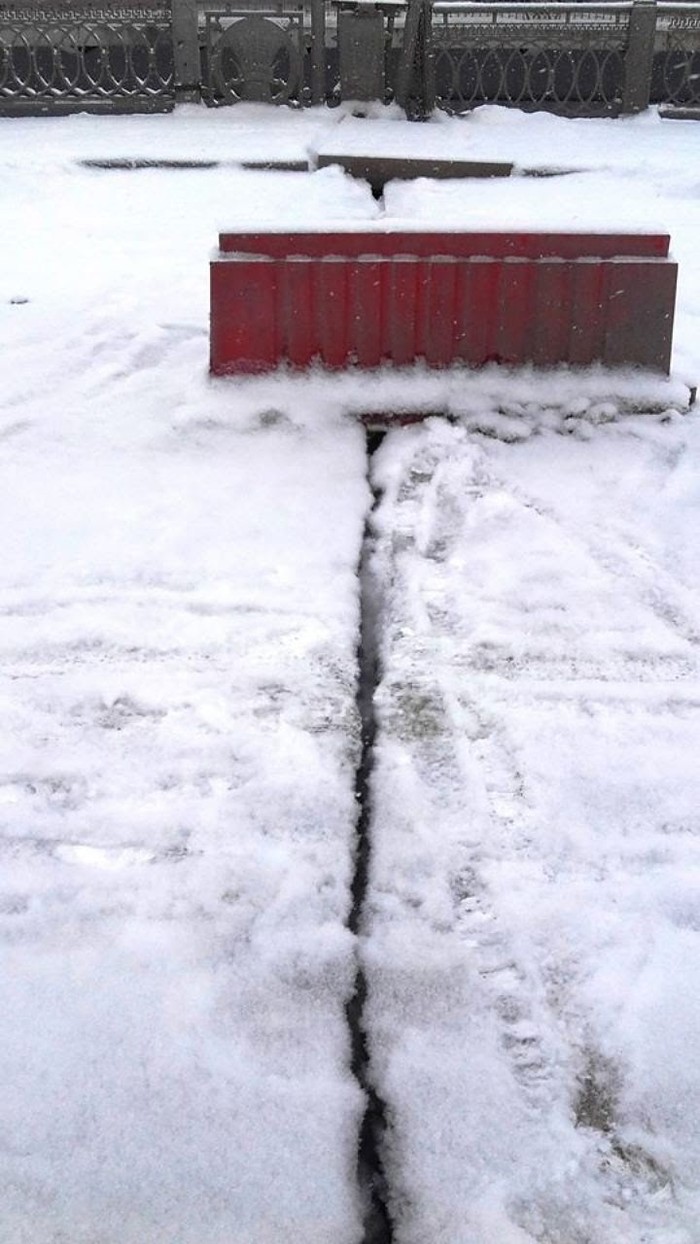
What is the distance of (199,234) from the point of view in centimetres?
896

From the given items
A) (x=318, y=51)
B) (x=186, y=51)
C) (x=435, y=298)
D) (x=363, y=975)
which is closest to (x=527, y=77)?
(x=318, y=51)

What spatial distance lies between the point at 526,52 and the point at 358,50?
2005 mm

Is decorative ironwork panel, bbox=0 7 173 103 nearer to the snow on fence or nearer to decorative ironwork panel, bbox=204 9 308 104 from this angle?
the snow on fence

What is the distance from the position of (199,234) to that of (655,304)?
4533 mm

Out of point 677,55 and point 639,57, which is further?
point 677,55

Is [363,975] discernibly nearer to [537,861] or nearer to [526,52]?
[537,861]

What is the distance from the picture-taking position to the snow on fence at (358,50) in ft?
43.6

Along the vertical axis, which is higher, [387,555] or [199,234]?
[199,234]

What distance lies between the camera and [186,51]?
540 inches

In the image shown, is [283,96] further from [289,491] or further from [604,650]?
[604,650]

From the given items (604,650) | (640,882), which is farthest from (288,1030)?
(604,650)

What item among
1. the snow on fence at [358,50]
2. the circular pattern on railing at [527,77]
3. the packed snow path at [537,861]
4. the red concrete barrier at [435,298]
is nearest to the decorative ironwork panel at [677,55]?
the snow on fence at [358,50]

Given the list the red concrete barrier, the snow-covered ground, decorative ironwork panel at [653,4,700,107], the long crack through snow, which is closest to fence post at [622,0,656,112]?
decorative ironwork panel at [653,4,700,107]

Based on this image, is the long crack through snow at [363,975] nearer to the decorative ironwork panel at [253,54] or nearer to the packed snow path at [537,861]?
the packed snow path at [537,861]
